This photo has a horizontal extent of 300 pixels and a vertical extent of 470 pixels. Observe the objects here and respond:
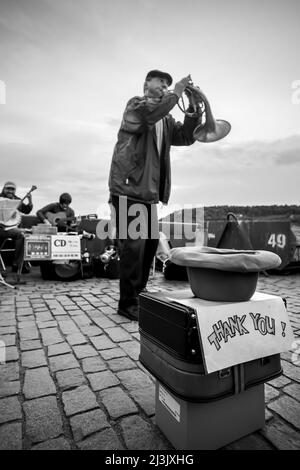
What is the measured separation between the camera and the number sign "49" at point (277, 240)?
636cm

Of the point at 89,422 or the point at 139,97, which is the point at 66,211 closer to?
the point at 139,97

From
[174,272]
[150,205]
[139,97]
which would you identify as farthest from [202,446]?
[174,272]

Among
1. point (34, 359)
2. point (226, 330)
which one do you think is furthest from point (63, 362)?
point (226, 330)

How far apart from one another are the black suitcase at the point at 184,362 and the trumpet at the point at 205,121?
2.00m

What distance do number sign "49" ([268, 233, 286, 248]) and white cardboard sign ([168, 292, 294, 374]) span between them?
18.6 ft

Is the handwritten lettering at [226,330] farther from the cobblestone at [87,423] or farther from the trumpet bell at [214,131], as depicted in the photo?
the trumpet bell at [214,131]

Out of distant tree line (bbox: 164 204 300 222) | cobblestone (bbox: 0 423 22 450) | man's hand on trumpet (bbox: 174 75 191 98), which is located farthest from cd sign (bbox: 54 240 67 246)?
distant tree line (bbox: 164 204 300 222)

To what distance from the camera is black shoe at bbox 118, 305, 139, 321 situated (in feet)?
9.75

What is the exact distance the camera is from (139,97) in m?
2.80

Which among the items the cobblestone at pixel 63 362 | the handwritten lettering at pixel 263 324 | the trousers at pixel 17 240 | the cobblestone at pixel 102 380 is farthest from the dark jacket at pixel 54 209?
the handwritten lettering at pixel 263 324

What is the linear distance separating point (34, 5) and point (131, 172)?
107 inches

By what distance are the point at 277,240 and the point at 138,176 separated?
4.71m
